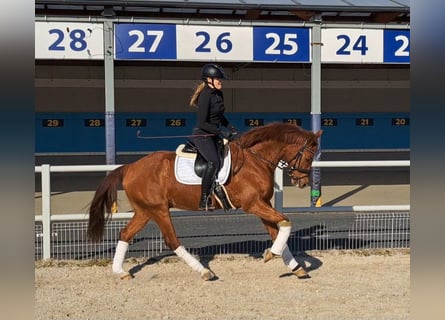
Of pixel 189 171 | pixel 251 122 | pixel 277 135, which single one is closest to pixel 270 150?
pixel 277 135

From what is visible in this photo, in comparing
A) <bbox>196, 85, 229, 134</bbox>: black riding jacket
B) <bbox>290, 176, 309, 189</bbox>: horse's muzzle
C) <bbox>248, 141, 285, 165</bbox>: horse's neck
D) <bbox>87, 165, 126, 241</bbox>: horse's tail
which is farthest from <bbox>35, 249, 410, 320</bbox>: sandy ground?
<bbox>196, 85, 229, 134</bbox>: black riding jacket

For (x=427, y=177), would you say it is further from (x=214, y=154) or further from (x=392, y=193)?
(x=392, y=193)

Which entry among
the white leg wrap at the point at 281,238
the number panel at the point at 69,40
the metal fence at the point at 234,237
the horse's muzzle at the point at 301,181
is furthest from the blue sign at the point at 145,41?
the white leg wrap at the point at 281,238

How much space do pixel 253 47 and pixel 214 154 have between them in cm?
661

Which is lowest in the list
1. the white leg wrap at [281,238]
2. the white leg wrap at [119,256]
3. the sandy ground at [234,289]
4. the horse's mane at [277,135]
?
the sandy ground at [234,289]

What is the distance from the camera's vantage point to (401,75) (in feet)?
66.7

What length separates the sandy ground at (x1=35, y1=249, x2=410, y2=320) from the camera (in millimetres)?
5203

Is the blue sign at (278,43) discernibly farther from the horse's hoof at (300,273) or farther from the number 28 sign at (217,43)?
the horse's hoof at (300,273)

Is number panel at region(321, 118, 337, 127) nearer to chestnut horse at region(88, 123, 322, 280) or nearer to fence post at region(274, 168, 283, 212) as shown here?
fence post at region(274, 168, 283, 212)

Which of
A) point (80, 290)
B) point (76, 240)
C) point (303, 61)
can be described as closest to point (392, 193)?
point (303, 61)

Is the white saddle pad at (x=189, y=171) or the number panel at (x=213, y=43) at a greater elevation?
the number panel at (x=213, y=43)

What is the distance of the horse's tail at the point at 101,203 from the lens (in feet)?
21.4

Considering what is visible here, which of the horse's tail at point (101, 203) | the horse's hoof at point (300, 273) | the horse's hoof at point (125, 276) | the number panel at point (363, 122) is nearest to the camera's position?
the horse's hoof at point (300, 273)

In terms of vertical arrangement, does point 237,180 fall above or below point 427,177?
below
